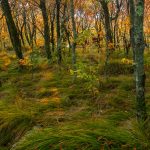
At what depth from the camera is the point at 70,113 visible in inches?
354

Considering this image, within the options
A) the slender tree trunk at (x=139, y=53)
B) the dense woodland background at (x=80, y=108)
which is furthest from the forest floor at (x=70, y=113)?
the slender tree trunk at (x=139, y=53)

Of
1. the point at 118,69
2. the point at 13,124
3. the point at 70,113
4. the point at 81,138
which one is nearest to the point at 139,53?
the point at 81,138

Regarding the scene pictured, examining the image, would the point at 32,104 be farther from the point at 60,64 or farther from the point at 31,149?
the point at 60,64

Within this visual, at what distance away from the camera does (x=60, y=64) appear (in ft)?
52.5

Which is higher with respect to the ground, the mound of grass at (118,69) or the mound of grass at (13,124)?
the mound of grass at (118,69)

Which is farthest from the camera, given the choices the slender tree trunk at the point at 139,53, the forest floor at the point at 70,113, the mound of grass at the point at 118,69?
the mound of grass at the point at 118,69

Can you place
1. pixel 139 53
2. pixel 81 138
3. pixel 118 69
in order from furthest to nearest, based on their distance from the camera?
pixel 118 69, pixel 139 53, pixel 81 138

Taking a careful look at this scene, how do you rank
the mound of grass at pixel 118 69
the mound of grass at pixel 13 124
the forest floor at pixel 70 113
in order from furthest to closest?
the mound of grass at pixel 118 69 → the mound of grass at pixel 13 124 → the forest floor at pixel 70 113

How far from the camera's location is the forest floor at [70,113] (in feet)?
22.0

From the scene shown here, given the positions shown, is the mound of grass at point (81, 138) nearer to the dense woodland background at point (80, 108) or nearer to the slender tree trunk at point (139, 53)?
the dense woodland background at point (80, 108)

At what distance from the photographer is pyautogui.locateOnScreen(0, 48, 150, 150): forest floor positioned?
22.0ft

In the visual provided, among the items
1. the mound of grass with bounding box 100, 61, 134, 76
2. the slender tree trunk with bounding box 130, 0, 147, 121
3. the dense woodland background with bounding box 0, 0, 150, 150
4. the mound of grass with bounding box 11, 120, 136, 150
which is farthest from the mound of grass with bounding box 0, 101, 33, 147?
the mound of grass with bounding box 100, 61, 134, 76

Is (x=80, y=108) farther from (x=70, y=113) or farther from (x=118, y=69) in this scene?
(x=118, y=69)

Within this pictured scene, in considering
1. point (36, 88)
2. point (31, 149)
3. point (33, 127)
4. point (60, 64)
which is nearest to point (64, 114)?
point (33, 127)
